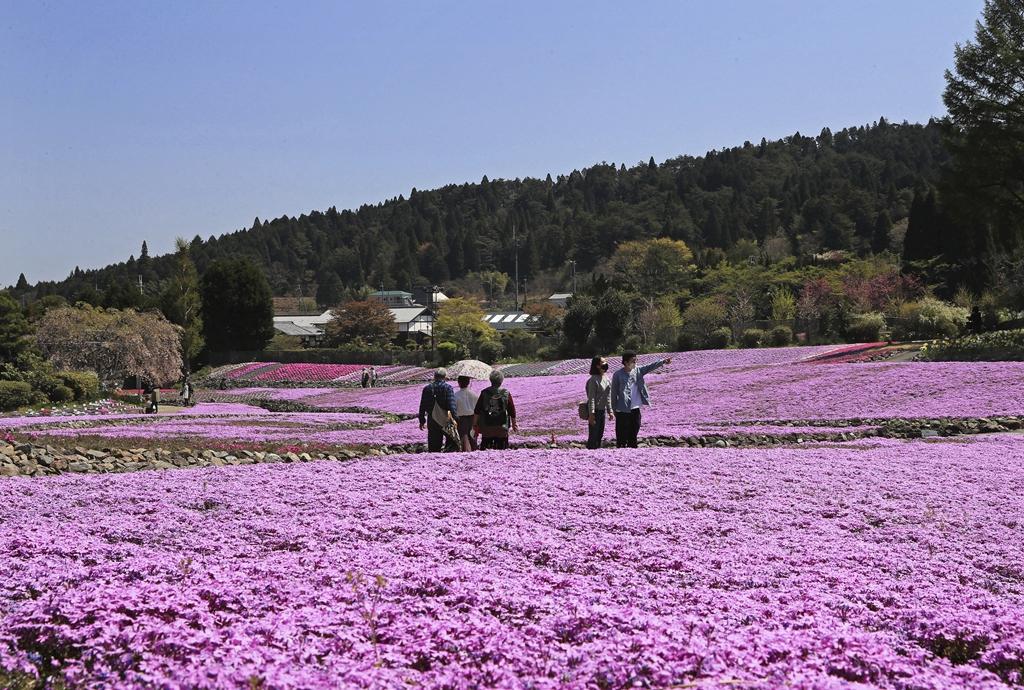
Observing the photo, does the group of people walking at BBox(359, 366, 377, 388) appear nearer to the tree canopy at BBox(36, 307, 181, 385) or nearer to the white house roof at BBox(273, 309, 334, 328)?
the tree canopy at BBox(36, 307, 181, 385)

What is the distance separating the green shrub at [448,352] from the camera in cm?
8281

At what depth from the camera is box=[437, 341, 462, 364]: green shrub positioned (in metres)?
82.8

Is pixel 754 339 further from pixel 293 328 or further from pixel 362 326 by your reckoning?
pixel 293 328

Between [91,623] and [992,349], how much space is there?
136 feet

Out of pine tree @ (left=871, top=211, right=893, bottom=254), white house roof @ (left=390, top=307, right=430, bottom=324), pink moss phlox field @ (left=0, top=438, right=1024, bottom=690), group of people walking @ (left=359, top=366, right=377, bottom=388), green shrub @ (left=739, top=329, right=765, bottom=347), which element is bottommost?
pink moss phlox field @ (left=0, top=438, right=1024, bottom=690)

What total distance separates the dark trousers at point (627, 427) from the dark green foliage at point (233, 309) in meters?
87.5

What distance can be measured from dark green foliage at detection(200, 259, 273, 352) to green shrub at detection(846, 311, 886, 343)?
62137 mm

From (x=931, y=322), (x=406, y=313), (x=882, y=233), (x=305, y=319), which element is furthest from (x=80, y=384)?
(x=305, y=319)

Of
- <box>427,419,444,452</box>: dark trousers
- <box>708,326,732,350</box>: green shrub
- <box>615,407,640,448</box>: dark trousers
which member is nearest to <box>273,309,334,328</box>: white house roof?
<box>708,326,732,350</box>: green shrub

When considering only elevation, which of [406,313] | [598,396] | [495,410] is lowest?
[495,410]

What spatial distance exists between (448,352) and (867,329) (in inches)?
1389

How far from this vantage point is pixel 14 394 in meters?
39.6

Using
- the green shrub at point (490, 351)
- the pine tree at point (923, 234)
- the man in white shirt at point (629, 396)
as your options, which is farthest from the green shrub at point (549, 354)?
the man in white shirt at point (629, 396)

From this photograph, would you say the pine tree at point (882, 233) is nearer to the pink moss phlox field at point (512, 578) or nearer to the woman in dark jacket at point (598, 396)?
the woman in dark jacket at point (598, 396)
